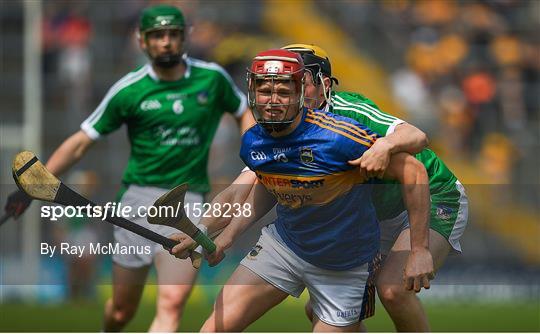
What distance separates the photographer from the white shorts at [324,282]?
518cm

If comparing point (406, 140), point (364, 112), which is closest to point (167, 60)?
point (364, 112)

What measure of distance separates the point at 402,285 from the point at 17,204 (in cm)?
220

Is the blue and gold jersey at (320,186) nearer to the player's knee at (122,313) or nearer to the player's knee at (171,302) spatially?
the player's knee at (171,302)

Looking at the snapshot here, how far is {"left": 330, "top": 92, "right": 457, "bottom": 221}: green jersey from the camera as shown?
5.08 m

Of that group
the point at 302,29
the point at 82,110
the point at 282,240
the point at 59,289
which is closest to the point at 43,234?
the point at 59,289

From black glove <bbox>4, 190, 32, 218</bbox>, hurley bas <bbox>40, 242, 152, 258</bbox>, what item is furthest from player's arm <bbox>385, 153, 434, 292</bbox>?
black glove <bbox>4, 190, 32, 218</bbox>

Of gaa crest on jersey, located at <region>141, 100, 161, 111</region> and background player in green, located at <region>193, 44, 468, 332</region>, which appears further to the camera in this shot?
gaa crest on jersey, located at <region>141, 100, 161, 111</region>

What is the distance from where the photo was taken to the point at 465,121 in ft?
45.3

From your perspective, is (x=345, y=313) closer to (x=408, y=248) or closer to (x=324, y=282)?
(x=324, y=282)

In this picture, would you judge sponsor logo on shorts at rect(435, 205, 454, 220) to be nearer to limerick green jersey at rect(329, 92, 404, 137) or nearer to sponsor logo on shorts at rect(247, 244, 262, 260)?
limerick green jersey at rect(329, 92, 404, 137)

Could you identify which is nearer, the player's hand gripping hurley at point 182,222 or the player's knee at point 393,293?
the player's hand gripping hurley at point 182,222

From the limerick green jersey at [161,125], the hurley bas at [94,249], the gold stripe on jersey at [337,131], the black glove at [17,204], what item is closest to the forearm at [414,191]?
the gold stripe on jersey at [337,131]

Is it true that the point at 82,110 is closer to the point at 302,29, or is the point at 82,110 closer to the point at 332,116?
the point at 302,29

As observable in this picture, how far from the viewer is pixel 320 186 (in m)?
5.00
